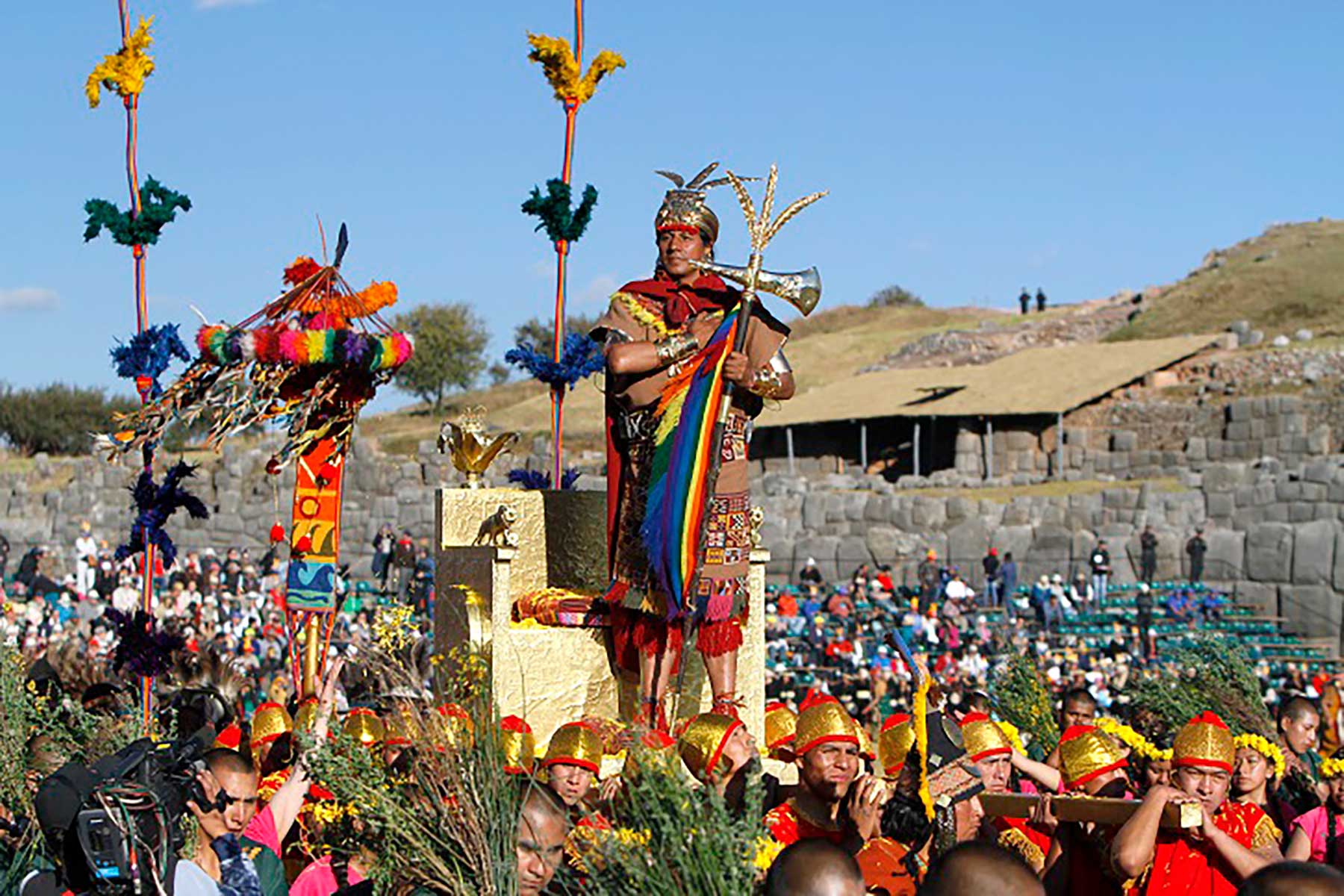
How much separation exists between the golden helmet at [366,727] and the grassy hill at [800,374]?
148ft

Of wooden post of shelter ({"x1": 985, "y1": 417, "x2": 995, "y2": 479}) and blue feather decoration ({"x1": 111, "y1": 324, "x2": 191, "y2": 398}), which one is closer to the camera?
blue feather decoration ({"x1": 111, "y1": 324, "x2": 191, "y2": 398})

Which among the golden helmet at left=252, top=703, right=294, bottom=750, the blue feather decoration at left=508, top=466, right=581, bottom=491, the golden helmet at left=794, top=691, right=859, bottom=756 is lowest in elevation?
the golden helmet at left=252, top=703, right=294, bottom=750

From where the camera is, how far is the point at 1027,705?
944 centimetres

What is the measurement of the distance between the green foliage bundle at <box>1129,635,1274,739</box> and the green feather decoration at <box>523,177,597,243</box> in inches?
150

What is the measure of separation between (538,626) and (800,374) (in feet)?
218

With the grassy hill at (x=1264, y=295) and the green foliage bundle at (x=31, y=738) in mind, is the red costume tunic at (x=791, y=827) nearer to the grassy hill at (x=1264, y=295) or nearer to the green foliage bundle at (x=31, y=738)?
the green foliage bundle at (x=31, y=738)

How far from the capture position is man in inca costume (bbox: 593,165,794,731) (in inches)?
317

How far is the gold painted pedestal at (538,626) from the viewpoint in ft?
28.6

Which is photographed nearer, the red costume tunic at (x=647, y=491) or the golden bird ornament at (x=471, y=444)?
the red costume tunic at (x=647, y=491)

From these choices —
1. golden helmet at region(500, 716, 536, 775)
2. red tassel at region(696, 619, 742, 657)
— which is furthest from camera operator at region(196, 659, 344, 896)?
red tassel at region(696, 619, 742, 657)

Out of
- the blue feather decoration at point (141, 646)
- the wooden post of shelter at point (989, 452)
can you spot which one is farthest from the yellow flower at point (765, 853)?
the wooden post of shelter at point (989, 452)

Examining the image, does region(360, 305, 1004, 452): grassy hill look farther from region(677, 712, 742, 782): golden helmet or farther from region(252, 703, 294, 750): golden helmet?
region(677, 712, 742, 782): golden helmet

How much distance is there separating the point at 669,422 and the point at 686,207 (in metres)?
1.01

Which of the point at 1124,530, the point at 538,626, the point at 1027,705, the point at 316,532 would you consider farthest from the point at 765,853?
the point at 1124,530
